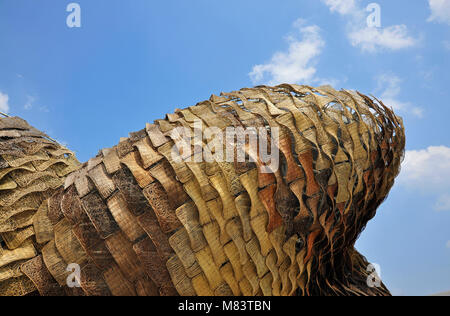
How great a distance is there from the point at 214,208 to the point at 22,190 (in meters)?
0.59

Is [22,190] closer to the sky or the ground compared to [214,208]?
closer to the sky

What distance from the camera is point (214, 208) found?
0.89m

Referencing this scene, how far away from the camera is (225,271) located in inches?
35.7

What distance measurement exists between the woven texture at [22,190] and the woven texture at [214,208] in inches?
0.8

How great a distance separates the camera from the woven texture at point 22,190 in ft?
3.07

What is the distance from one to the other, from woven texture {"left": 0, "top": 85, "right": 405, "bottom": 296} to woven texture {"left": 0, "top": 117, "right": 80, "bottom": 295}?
2 cm

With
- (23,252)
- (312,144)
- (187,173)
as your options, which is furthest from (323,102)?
(23,252)

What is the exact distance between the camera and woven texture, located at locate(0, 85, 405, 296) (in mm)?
883

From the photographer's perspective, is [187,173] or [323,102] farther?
[323,102]

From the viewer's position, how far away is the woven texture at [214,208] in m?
0.88

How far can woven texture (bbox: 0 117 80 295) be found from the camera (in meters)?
0.94

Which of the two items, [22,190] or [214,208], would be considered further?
[22,190]

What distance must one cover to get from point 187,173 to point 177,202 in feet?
0.25

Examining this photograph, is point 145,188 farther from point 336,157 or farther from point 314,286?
point 314,286
